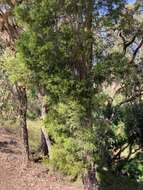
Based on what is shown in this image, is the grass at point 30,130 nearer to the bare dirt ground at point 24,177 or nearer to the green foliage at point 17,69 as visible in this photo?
the bare dirt ground at point 24,177

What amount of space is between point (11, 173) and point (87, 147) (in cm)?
568

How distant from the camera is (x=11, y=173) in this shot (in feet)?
56.1

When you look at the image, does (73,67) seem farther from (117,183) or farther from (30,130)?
(30,130)

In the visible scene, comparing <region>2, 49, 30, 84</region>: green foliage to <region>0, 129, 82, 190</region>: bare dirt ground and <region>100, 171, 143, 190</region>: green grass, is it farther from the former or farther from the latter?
<region>100, 171, 143, 190</region>: green grass

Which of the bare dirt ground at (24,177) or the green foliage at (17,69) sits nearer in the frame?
the green foliage at (17,69)

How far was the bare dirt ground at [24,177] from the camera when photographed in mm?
16094

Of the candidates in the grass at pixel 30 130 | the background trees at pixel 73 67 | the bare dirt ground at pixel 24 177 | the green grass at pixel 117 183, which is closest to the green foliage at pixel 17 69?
the background trees at pixel 73 67

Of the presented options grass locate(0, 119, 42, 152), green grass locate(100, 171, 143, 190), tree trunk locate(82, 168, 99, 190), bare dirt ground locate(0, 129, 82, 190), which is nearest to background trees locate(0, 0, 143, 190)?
tree trunk locate(82, 168, 99, 190)

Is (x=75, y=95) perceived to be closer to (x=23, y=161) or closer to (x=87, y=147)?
(x=87, y=147)

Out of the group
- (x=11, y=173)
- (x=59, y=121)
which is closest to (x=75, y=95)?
(x=59, y=121)

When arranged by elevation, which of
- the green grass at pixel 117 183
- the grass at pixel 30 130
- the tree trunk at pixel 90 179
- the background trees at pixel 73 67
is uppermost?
the grass at pixel 30 130

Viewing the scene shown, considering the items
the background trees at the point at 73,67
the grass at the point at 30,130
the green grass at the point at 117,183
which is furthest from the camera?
the grass at the point at 30,130

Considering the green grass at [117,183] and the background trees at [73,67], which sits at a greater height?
the background trees at [73,67]

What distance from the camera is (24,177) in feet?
55.5
